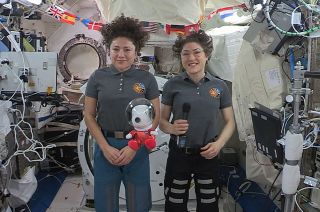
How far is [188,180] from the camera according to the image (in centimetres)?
225

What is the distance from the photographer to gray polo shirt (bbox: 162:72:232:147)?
2.12 meters

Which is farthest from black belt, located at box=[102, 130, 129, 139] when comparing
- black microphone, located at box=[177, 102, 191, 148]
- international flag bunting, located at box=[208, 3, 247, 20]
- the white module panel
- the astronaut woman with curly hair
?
international flag bunting, located at box=[208, 3, 247, 20]

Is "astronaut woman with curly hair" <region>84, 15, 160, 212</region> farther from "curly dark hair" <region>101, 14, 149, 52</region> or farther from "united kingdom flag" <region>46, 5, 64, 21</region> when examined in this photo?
"united kingdom flag" <region>46, 5, 64, 21</region>

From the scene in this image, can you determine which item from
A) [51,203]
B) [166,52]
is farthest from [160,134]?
[51,203]

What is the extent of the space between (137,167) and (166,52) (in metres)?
1.89

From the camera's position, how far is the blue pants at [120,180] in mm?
2152

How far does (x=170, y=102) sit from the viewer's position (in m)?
2.21

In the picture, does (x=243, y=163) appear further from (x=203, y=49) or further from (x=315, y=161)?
(x=203, y=49)

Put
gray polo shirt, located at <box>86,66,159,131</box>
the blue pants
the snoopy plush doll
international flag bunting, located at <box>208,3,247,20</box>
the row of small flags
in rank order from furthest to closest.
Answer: international flag bunting, located at <box>208,3,247,20</box> < the row of small flags < the blue pants < gray polo shirt, located at <box>86,66,159,131</box> < the snoopy plush doll

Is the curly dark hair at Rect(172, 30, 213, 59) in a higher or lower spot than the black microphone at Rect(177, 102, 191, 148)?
higher

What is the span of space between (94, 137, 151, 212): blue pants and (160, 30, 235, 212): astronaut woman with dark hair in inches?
7.3

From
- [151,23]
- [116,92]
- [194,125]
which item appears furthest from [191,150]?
[151,23]

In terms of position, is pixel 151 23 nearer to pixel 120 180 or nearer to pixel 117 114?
pixel 117 114

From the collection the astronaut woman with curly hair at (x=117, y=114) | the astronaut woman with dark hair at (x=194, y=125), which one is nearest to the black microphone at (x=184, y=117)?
the astronaut woman with dark hair at (x=194, y=125)
